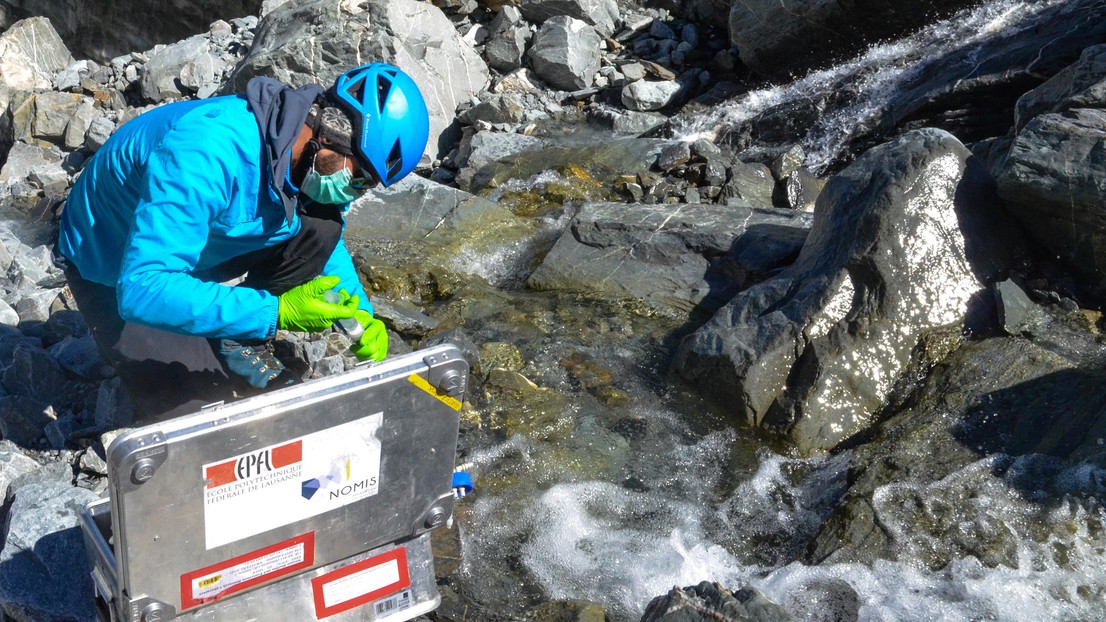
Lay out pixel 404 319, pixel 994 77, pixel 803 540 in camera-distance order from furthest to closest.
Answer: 1. pixel 994 77
2. pixel 404 319
3. pixel 803 540

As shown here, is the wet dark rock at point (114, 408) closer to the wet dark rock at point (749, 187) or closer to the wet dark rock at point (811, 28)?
the wet dark rock at point (749, 187)

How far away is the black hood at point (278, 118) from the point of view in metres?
3.05

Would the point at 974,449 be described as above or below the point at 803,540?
above

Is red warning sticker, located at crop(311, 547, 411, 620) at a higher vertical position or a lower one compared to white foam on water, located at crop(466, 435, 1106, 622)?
higher

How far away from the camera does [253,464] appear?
8.45ft

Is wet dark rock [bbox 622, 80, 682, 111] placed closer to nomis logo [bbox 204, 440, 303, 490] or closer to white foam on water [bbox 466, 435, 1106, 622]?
white foam on water [bbox 466, 435, 1106, 622]

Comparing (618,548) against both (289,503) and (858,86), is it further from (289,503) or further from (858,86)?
(858,86)

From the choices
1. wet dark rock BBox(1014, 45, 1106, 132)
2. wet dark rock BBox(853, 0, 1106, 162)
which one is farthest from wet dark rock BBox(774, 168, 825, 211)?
wet dark rock BBox(1014, 45, 1106, 132)

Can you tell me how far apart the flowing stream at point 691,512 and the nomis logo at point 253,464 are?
4.36ft

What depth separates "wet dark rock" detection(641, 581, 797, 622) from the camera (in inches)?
115

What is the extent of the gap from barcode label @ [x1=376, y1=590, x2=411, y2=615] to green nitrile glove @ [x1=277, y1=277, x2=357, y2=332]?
940mm

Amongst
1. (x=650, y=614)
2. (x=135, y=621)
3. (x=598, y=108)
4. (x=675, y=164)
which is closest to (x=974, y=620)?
(x=650, y=614)

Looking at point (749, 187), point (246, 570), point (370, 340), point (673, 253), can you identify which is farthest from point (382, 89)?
point (749, 187)

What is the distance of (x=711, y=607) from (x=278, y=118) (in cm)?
206
